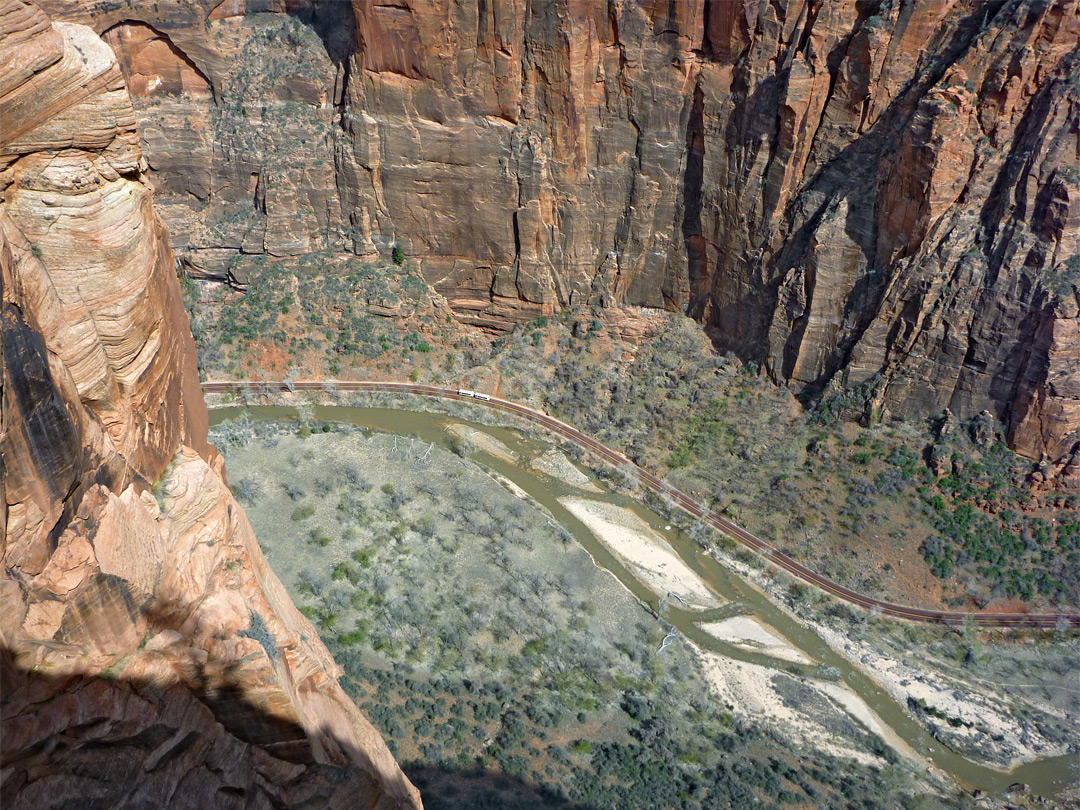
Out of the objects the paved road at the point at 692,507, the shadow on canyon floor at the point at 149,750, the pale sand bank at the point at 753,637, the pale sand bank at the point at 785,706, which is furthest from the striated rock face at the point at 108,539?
the paved road at the point at 692,507

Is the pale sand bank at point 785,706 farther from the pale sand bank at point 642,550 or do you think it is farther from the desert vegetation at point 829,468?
the desert vegetation at point 829,468

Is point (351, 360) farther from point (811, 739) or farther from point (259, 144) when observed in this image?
point (811, 739)

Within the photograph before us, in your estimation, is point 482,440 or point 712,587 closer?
point 712,587

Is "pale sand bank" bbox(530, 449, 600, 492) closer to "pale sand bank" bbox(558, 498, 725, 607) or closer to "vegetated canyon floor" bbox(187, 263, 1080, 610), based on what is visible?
"pale sand bank" bbox(558, 498, 725, 607)

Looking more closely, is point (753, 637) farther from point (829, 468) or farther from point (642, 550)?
point (829, 468)

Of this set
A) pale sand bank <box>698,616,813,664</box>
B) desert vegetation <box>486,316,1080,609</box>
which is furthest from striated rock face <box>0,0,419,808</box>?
desert vegetation <box>486,316,1080,609</box>

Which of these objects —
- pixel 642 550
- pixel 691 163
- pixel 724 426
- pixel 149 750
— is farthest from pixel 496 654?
pixel 691 163

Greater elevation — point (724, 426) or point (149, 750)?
point (149, 750)
